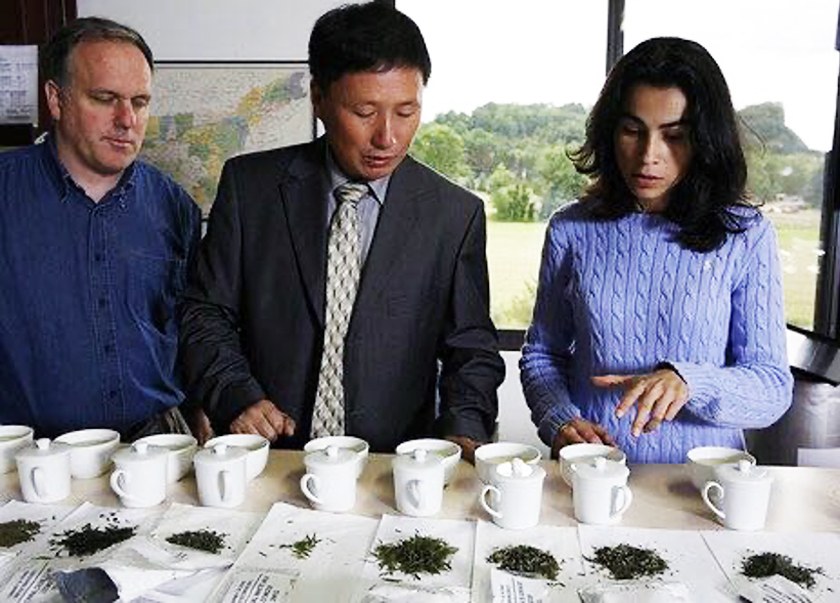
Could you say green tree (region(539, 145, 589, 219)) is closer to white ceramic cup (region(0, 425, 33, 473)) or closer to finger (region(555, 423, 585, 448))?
finger (region(555, 423, 585, 448))

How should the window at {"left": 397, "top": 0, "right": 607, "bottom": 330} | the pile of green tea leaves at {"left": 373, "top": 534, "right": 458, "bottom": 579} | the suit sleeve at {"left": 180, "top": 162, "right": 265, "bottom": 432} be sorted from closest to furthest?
the pile of green tea leaves at {"left": 373, "top": 534, "right": 458, "bottom": 579}, the suit sleeve at {"left": 180, "top": 162, "right": 265, "bottom": 432}, the window at {"left": 397, "top": 0, "right": 607, "bottom": 330}

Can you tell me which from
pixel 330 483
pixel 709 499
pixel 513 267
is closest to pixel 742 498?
pixel 709 499

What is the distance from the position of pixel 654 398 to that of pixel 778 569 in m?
0.36

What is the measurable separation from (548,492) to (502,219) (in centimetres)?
257

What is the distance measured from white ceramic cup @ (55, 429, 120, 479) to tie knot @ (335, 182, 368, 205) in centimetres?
65

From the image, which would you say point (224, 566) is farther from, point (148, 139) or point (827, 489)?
point (148, 139)

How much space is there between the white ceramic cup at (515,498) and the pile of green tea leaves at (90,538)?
0.54m

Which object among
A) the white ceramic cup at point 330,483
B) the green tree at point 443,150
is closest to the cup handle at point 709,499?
the white ceramic cup at point 330,483

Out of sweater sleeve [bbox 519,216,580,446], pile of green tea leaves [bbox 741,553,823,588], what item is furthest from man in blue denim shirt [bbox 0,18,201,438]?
pile of green tea leaves [bbox 741,553,823,588]

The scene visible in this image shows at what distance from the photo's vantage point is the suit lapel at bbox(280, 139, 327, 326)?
1808 mm

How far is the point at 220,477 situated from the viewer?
1386mm

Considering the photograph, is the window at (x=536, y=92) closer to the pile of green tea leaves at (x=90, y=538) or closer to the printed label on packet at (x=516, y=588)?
the printed label on packet at (x=516, y=588)

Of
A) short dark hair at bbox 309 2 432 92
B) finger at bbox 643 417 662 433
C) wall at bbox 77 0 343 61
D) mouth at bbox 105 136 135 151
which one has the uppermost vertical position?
wall at bbox 77 0 343 61

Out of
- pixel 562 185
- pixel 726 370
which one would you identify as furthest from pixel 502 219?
pixel 726 370
